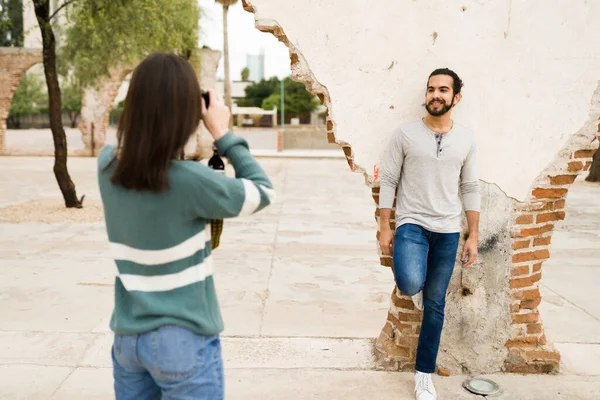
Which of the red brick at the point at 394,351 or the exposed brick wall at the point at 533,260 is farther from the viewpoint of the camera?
the red brick at the point at 394,351

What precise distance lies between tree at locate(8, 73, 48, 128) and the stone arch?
24.0m

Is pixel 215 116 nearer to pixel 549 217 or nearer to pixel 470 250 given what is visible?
pixel 470 250

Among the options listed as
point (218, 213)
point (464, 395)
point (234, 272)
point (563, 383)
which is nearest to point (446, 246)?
point (464, 395)

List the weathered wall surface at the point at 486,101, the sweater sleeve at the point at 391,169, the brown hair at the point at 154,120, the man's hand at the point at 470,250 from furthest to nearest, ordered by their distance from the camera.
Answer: the weathered wall surface at the point at 486,101
the man's hand at the point at 470,250
the sweater sleeve at the point at 391,169
the brown hair at the point at 154,120

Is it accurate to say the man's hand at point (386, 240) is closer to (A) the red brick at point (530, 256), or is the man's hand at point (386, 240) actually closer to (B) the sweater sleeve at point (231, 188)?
(A) the red brick at point (530, 256)

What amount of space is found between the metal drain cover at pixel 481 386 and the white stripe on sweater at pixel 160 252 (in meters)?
2.46

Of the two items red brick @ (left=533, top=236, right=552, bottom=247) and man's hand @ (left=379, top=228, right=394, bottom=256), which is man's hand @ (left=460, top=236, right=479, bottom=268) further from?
red brick @ (left=533, top=236, right=552, bottom=247)

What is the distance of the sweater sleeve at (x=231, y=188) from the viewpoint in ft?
5.87

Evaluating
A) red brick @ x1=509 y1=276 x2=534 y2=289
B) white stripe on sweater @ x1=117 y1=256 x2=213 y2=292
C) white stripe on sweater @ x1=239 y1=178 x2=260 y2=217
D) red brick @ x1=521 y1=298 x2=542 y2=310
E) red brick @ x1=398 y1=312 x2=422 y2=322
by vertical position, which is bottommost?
red brick @ x1=398 y1=312 x2=422 y2=322

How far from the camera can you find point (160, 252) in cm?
182

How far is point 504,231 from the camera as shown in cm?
388

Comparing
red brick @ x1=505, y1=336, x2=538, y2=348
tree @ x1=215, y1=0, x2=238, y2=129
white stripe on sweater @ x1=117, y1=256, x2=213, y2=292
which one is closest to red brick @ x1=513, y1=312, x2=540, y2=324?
red brick @ x1=505, y1=336, x2=538, y2=348

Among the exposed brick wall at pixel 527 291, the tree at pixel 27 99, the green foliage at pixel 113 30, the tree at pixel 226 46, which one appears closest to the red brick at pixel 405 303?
the exposed brick wall at pixel 527 291

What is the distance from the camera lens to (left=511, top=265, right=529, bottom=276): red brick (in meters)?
3.93
